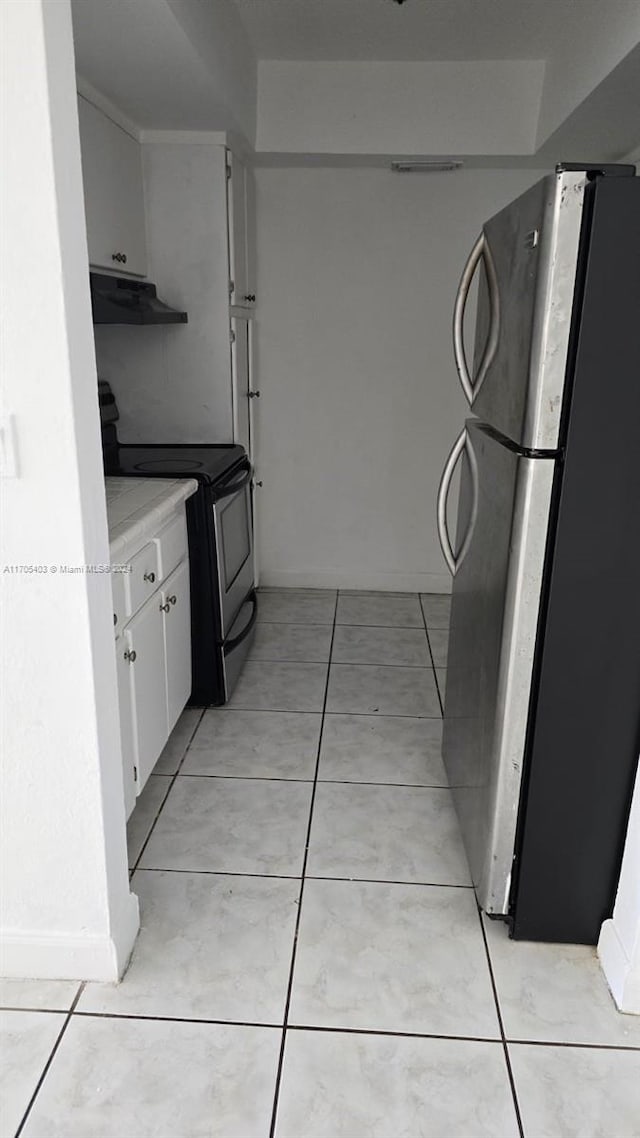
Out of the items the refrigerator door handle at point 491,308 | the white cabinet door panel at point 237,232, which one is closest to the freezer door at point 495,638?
the refrigerator door handle at point 491,308

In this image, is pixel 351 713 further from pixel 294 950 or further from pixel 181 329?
pixel 181 329

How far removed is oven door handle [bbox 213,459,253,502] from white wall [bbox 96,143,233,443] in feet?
0.80

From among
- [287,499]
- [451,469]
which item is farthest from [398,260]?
[451,469]

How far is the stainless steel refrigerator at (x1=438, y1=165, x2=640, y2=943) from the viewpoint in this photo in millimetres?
1547

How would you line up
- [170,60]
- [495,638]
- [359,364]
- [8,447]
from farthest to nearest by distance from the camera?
[359,364]
[170,60]
[495,638]
[8,447]

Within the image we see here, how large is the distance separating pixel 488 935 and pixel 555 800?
15.5 inches

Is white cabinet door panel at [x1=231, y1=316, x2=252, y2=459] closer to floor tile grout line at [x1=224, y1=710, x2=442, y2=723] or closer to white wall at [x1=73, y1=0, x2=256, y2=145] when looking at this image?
white wall at [x1=73, y1=0, x2=256, y2=145]

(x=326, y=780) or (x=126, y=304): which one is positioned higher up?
(x=126, y=304)

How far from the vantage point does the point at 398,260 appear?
4.09m

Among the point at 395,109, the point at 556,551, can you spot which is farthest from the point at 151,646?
the point at 395,109

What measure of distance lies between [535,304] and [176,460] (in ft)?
6.07

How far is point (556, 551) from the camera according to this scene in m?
1.69

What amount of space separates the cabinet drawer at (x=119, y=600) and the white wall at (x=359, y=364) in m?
2.42

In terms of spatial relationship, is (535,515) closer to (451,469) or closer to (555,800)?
(451,469)
